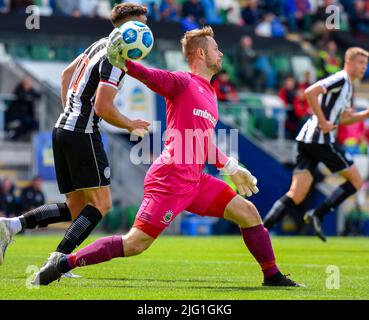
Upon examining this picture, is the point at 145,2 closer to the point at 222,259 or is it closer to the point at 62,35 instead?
the point at 62,35

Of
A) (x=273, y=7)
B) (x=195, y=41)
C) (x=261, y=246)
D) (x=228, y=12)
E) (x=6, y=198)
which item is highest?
(x=273, y=7)

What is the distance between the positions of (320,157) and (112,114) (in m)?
6.99

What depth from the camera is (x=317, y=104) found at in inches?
568

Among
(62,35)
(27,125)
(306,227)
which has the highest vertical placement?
(62,35)

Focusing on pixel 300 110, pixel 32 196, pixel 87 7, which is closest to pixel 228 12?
pixel 87 7

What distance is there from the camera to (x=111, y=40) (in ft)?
24.5

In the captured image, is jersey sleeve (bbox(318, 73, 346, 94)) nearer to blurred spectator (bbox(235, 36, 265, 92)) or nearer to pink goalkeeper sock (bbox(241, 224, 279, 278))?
pink goalkeeper sock (bbox(241, 224, 279, 278))

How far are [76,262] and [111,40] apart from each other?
1.77 metres

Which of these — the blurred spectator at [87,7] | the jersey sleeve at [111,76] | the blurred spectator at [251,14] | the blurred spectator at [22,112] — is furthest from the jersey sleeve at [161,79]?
the blurred spectator at [251,14]

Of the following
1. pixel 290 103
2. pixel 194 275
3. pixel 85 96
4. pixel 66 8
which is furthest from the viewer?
pixel 66 8

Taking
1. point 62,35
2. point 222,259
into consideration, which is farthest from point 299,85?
point 222,259

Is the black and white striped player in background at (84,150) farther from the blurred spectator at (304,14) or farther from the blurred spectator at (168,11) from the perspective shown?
the blurred spectator at (304,14)

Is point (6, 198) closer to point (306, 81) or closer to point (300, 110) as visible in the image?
point (300, 110)

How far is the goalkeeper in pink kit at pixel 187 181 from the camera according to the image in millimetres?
8078
